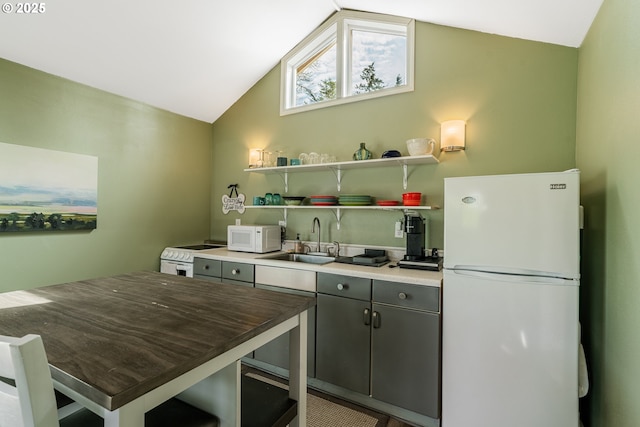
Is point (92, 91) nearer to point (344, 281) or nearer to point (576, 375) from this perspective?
point (344, 281)

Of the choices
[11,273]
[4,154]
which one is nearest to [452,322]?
[11,273]

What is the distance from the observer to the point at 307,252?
3215 mm

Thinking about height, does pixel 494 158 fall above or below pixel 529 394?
above

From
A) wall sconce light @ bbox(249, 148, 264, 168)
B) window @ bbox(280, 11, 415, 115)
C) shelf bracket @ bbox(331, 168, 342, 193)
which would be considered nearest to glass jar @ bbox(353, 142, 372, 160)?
shelf bracket @ bbox(331, 168, 342, 193)

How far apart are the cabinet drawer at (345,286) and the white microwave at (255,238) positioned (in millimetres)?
951

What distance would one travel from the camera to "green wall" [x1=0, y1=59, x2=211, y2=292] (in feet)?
8.16

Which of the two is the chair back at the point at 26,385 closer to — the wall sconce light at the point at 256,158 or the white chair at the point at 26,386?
the white chair at the point at 26,386

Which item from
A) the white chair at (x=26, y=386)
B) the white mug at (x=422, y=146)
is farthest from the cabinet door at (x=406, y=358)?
the white chair at (x=26, y=386)

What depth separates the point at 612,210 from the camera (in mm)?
1540

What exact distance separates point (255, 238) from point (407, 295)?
1668 mm

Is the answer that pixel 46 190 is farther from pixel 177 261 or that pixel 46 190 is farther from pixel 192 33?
pixel 192 33

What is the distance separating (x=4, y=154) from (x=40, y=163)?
0.72 ft

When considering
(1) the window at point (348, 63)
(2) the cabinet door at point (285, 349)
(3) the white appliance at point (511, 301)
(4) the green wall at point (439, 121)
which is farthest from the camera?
(1) the window at point (348, 63)

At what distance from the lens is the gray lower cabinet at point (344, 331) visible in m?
Answer: 2.19
